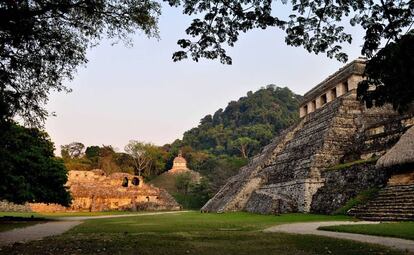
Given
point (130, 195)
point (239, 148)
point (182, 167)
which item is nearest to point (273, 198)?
point (130, 195)

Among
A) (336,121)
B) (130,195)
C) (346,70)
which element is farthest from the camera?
(130,195)

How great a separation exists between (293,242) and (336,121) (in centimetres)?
1673

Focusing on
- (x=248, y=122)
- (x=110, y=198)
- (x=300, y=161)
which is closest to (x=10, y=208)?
(x=110, y=198)

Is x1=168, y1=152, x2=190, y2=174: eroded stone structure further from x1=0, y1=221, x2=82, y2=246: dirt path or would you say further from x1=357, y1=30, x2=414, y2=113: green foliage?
x1=357, y1=30, x2=414, y2=113: green foliage

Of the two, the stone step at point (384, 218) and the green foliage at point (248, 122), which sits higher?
the green foliage at point (248, 122)

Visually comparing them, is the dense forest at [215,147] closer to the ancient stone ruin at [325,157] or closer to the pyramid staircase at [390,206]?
the ancient stone ruin at [325,157]

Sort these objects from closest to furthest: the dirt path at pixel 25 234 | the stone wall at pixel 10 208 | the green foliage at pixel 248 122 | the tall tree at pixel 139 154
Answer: the dirt path at pixel 25 234 < the stone wall at pixel 10 208 < the tall tree at pixel 139 154 < the green foliage at pixel 248 122

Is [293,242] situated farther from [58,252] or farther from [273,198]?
[273,198]

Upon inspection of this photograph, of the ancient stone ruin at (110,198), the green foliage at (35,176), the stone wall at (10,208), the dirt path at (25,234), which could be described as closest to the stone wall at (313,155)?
the green foliage at (35,176)

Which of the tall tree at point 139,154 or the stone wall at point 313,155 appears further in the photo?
the tall tree at point 139,154

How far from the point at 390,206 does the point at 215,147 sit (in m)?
74.8

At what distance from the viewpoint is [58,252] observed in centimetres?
740

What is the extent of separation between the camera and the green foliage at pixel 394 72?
5.83 meters

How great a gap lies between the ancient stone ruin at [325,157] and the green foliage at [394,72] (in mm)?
11614
